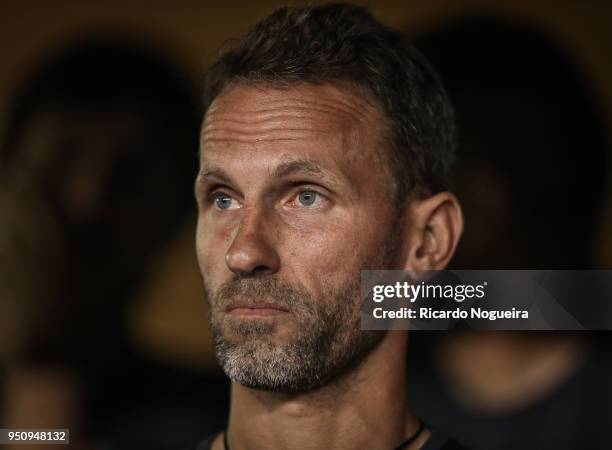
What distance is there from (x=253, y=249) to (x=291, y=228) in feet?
0.25

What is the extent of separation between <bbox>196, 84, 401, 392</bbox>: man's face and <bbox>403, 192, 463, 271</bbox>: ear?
0.05 metres

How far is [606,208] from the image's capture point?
2359 millimetres

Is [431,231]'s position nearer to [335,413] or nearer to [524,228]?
[335,413]

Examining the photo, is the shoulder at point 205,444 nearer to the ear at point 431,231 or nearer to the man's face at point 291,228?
the man's face at point 291,228

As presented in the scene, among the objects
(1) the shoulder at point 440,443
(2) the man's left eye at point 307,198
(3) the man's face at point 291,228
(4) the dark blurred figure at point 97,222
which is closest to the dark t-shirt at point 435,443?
(1) the shoulder at point 440,443

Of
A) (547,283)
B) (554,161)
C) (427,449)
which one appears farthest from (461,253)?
(427,449)

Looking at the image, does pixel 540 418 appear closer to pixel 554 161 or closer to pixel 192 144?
pixel 554 161

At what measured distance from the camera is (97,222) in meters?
2.40

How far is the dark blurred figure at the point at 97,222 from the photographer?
7.39ft

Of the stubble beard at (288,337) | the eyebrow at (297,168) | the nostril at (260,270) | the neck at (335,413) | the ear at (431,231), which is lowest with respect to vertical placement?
the neck at (335,413)

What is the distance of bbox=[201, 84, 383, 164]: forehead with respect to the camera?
1.37m

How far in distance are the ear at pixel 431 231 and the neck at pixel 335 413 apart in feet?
0.39

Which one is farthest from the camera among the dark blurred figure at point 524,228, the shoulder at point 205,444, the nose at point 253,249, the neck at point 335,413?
the dark blurred figure at point 524,228

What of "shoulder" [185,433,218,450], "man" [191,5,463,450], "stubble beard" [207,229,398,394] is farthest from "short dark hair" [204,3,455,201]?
"shoulder" [185,433,218,450]
